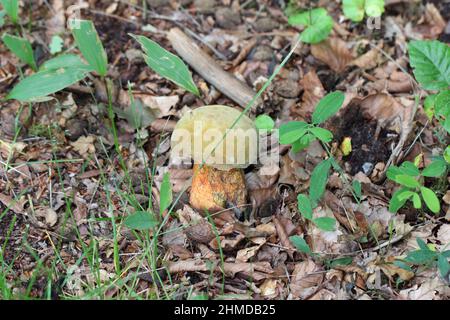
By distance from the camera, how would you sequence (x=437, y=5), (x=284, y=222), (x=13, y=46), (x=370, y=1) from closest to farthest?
(x=284, y=222), (x=13, y=46), (x=370, y=1), (x=437, y=5)

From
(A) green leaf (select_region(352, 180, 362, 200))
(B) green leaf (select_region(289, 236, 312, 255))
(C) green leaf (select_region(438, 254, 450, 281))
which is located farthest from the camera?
(A) green leaf (select_region(352, 180, 362, 200))

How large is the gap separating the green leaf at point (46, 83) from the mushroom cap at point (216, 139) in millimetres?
680

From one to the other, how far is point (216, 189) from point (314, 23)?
1402mm

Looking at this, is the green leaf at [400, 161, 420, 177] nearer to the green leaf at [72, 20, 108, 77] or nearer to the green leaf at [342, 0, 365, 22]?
the green leaf at [342, 0, 365, 22]

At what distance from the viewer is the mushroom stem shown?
292cm

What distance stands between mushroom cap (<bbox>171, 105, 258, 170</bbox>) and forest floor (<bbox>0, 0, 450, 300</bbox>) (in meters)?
0.34

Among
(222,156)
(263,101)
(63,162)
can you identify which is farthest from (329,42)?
(63,162)

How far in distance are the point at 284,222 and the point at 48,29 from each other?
2.19 metres

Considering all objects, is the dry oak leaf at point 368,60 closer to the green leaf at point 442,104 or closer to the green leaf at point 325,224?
the green leaf at point 442,104

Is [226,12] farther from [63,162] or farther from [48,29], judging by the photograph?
[63,162]

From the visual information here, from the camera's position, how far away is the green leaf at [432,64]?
2771mm

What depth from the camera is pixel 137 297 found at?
2541 mm

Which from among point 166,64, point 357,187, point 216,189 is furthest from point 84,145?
point 357,187

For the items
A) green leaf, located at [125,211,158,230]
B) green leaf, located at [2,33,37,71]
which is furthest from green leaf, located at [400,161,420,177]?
green leaf, located at [2,33,37,71]
